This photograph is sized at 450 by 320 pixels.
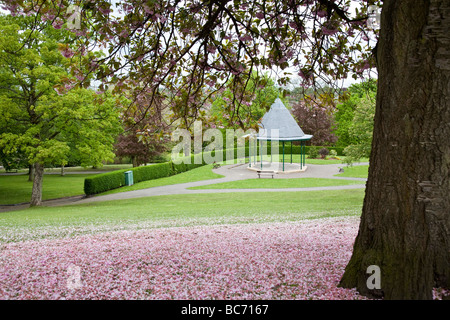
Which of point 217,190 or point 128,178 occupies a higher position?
point 128,178

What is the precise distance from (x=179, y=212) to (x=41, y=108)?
946cm

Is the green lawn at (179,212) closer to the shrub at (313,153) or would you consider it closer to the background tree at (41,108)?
the background tree at (41,108)

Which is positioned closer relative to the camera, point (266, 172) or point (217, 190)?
point (217, 190)

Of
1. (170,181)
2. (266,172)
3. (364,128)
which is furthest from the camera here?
(266,172)

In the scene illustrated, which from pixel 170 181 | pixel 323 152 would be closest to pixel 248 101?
pixel 170 181

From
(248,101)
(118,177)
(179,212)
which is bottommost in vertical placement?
(179,212)

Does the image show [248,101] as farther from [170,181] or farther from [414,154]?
[170,181]

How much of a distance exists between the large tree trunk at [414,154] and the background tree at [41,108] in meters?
16.6

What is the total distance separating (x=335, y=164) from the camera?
35750 millimetres

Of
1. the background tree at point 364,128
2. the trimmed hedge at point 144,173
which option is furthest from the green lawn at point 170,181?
the background tree at point 364,128

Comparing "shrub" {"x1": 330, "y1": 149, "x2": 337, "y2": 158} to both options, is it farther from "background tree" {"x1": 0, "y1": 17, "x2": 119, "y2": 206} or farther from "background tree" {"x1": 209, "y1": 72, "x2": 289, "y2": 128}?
"background tree" {"x1": 209, "y1": 72, "x2": 289, "y2": 128}

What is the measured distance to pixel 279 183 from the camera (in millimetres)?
24469

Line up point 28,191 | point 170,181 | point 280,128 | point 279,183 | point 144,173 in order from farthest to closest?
point 144,173 → point 280,128 → point 170,181 → point 28,191 → point 279,183

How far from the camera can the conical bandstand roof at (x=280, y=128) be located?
92.7 feet
